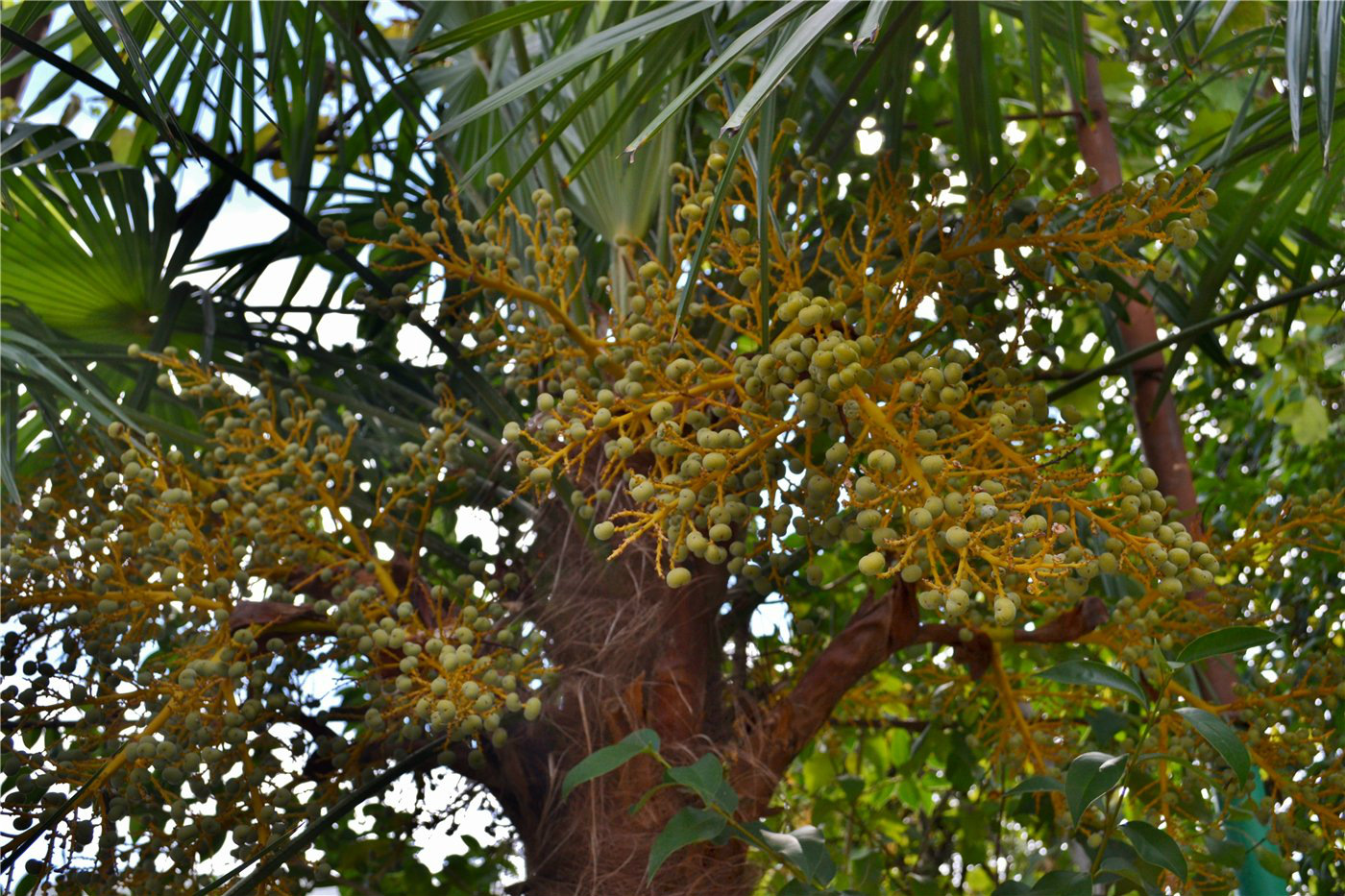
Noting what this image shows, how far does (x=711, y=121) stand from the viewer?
1.69 m

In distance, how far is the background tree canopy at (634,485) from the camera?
105cm

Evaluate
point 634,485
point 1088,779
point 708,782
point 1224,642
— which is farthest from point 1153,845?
point 634,485

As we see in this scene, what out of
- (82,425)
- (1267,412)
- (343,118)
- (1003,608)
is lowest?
(1003,608)

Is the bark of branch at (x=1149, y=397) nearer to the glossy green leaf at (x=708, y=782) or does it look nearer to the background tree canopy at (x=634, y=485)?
the background tree canopy at (x=634, y=485)

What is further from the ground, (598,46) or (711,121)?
(711,121)

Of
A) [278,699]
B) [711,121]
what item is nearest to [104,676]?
[278,699]

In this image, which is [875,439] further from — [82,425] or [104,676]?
[82,425]

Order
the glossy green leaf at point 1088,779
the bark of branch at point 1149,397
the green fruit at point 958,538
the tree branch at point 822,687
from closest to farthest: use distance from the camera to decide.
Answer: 1. the green fruit at point 958,538
2. the glossy green leaf at point 1088,779
3. the tree branch at point 822,687
4. the bark of branch at point 1149,397

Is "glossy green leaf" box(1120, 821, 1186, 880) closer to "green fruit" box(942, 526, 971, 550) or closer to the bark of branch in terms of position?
"green fruit" box(942, 526, 971, 550)

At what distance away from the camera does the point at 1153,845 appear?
3.43ft

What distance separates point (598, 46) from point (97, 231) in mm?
924

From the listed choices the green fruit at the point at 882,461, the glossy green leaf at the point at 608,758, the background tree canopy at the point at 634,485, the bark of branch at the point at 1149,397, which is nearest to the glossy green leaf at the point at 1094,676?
the background tree canopy at the point at 634,485

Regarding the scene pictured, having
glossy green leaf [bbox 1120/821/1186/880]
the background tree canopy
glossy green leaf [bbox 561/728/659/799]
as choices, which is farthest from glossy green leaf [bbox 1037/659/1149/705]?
glossy green leaf [bbox 561/728/659/799]

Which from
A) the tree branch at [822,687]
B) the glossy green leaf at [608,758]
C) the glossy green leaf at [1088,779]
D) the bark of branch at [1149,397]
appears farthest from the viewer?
the bark of branch at [1149,397]
